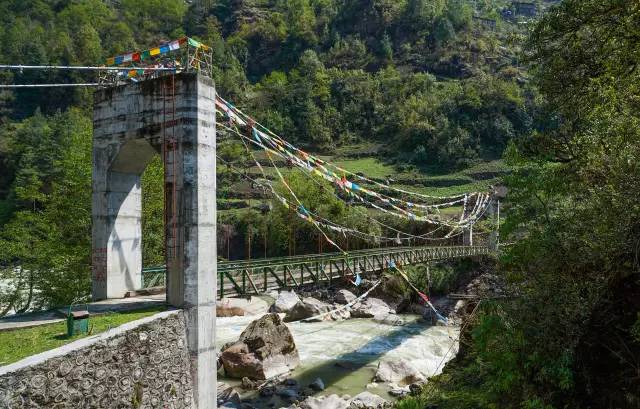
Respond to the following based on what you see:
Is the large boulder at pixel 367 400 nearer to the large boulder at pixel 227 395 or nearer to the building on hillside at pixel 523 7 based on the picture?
the large boulder at pixel 227 395

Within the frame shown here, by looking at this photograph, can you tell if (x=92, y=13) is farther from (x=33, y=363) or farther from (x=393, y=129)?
(x=33, y=363)

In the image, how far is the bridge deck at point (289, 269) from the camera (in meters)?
9.41

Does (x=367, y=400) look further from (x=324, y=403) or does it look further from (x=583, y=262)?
(x=583, y=262)

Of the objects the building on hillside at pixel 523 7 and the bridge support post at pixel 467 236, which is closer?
the bridge support post at pixel 467 236

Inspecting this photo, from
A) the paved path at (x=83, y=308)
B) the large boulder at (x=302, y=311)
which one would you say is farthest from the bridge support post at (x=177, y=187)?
the large boulder at (x=302, y=311)

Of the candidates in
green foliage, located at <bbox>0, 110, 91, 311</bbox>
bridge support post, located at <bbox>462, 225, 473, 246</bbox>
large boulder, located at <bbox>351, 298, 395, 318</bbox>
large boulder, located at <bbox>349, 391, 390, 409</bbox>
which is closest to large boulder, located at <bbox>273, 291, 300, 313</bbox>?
large boulder, located at <bbox>351, 298, 395, 318</bbox>

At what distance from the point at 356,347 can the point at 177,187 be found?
323 inches

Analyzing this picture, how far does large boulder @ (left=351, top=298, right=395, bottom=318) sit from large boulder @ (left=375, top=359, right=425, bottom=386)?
6.53 meters

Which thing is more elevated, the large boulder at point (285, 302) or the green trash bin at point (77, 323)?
the green trash bin at point (77, 323)

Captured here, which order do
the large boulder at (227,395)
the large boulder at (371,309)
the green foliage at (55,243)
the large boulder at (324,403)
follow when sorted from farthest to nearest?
the large boulder at (371,309), the green foliage at (55,243), the large boulder at (227,395), the large boulder at (324,403)

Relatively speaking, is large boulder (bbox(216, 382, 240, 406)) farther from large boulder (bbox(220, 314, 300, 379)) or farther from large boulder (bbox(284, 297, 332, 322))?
large boulder (bbox(284, 297, 332, 322))

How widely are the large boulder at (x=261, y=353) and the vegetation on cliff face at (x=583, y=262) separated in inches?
199

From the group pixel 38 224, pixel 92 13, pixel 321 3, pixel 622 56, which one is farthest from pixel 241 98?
pixel 622 56

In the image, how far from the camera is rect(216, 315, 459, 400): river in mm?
10961
